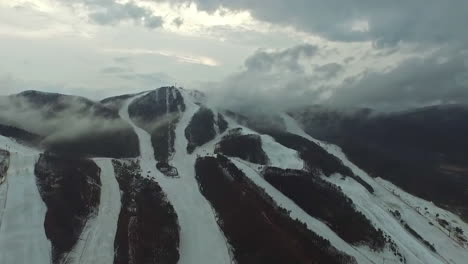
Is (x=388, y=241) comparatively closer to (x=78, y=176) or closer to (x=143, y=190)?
(x=143, y=190)

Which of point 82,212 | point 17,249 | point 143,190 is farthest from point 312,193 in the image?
point 17,249

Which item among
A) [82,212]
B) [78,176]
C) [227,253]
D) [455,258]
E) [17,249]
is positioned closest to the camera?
[17,249]

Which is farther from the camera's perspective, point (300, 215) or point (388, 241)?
point (300, 215)

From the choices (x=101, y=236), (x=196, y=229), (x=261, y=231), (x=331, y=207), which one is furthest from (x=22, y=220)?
(x=331, y=207)

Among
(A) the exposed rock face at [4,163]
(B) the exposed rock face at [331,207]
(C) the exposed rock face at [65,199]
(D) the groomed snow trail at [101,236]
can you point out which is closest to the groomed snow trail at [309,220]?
(B) the exposed rock face at [331,207]

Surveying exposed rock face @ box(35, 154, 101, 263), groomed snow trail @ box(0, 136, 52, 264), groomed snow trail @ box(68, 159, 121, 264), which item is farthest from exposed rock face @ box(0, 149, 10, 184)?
groomed snow trail @ box(68, 159, 121, 264)

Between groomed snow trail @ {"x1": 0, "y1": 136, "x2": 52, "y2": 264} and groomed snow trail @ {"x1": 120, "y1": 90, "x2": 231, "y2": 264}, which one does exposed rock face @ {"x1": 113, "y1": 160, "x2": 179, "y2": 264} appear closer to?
groomed snow trail @ {"x1": 120, "y1": 90, "x2": 231, "y2": 264}
